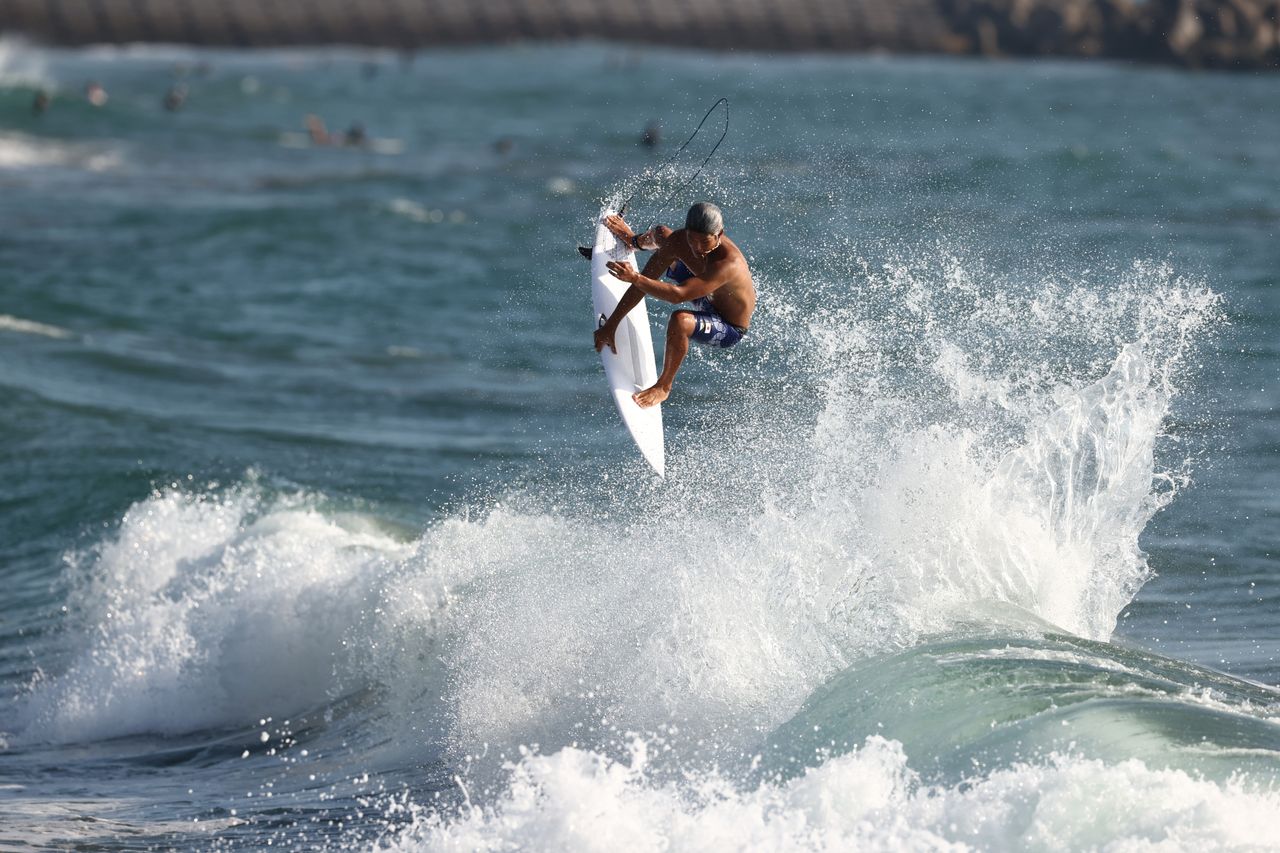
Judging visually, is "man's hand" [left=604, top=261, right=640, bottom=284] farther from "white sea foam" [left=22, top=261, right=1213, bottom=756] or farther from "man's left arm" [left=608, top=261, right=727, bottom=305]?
"white sea foam" [left=22, top=261, right=1213, bottom=756]

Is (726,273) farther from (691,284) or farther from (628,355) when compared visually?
(628,355)

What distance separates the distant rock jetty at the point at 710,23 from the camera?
246 feet

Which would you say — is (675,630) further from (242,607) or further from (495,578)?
(242,607)

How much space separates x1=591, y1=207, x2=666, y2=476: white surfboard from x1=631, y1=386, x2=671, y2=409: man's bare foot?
95 mm

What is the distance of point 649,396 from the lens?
10727mm

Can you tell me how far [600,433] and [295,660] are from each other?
5.62 m

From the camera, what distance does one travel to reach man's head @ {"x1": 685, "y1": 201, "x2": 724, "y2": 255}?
974cm

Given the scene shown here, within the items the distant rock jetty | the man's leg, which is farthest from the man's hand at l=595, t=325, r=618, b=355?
the distant rock jetty

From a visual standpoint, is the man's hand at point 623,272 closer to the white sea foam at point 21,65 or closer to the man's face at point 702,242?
the man's face at point 702,242

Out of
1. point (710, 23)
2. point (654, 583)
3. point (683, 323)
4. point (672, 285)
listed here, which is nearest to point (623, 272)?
point (672, 285)

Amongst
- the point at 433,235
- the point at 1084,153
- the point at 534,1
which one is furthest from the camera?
the point at 534,1

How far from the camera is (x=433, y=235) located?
3256 centimetres

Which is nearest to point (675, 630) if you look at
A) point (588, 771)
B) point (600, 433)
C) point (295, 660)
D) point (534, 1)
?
point (588, 771)

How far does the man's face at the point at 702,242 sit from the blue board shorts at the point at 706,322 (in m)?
0.32
